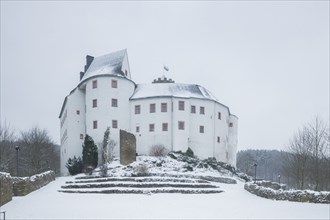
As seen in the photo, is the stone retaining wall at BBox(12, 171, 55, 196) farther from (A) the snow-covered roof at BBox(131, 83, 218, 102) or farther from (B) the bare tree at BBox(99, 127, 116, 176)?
(A) the snow-covered roof at BBox(131, 83, 218, 102)

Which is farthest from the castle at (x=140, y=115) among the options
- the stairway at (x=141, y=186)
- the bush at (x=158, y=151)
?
the stairway at (x=141, y=186)

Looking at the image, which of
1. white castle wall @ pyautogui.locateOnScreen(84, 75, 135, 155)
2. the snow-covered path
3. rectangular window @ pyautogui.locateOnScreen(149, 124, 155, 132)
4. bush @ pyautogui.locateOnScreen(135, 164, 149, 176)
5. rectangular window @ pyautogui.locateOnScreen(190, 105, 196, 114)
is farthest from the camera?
rectangular window @ pyautogui.locateOnScreen(190, 105, 196, 114)

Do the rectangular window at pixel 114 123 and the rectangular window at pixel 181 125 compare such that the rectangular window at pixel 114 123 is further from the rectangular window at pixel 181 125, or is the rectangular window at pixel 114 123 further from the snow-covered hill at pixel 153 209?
the snow-covered hill at pixel 153 209

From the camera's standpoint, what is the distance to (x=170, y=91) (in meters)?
43.4

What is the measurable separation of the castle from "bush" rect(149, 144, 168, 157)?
69 centimetres

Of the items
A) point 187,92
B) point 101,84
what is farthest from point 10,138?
point 187,92

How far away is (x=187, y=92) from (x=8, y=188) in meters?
30.0

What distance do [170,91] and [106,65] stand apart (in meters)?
9.33

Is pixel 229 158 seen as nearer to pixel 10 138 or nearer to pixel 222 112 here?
pixel 222 112

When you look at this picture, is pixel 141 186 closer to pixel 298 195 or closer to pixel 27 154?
pixel 298 195

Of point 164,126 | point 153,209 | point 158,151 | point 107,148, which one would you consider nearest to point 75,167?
point 107,148

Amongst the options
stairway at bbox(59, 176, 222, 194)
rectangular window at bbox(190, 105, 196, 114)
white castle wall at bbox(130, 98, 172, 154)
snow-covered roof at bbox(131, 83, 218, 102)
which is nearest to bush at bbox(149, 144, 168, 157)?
white castle wall at bbox(130, 98, 172, 154)

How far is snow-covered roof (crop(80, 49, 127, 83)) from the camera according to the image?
41656 millimetres

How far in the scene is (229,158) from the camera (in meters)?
46.7
